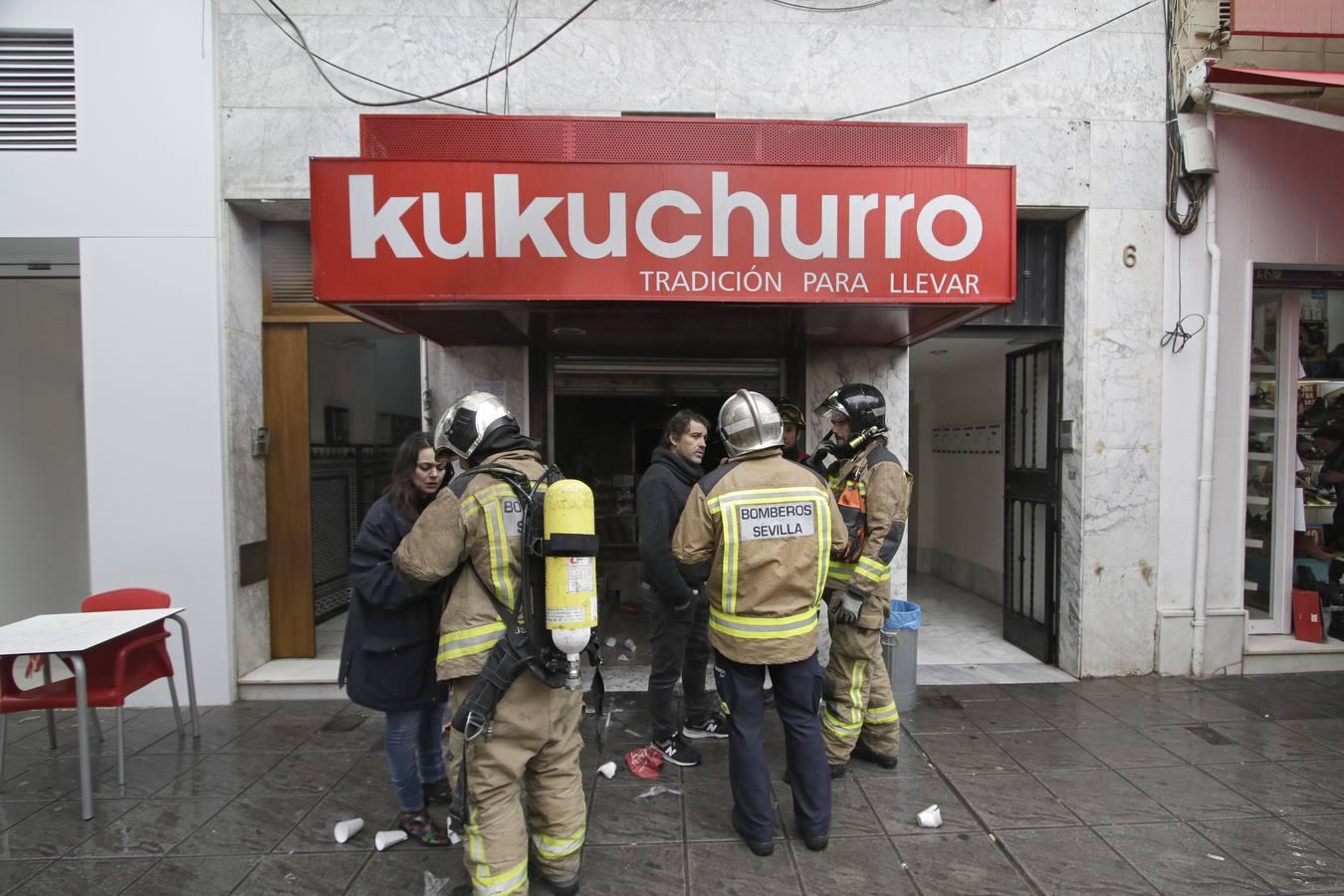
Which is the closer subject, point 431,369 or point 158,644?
point 158,644

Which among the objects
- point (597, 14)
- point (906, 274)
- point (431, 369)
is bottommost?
point (431, 369)

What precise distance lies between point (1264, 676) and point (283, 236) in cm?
861

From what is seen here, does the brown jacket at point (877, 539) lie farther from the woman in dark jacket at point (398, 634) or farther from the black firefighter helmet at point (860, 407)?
the woman in dark jacket at point (398, 634)

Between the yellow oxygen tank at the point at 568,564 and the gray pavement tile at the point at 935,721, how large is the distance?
2.80 m

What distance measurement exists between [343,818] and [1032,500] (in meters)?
5.61

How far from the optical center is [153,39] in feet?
15.0

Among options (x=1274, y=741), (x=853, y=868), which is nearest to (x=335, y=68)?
(x=853, y=868)

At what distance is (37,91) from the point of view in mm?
4523

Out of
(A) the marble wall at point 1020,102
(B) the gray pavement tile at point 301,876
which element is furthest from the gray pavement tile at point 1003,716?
(B) the gray pavement tile at point 301,876

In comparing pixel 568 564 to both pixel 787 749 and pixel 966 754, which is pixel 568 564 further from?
pixel 966 754

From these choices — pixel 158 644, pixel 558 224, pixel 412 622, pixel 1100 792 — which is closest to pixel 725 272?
pixel 558 224

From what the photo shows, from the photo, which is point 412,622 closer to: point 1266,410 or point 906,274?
point 906,274

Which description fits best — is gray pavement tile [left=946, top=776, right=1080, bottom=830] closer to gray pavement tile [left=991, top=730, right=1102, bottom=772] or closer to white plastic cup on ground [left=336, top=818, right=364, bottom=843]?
gray pavement tile [left=991, top=730, right=1102, bottom=772]

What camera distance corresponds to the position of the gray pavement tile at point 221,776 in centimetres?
342
